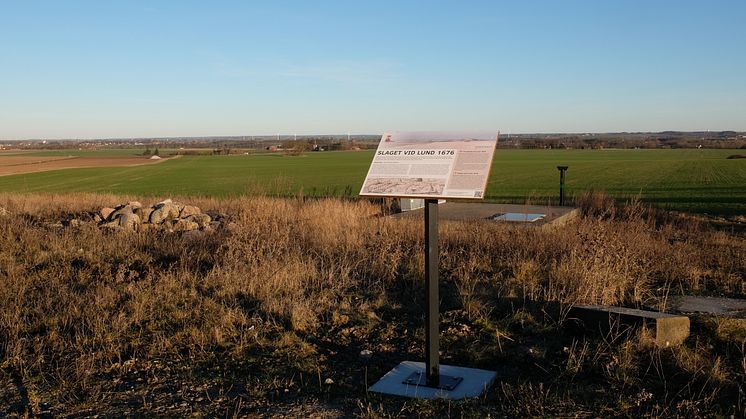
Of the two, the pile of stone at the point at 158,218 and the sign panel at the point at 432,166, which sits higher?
the sign panel at the point at 432,166

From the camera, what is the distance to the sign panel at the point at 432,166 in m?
4.65

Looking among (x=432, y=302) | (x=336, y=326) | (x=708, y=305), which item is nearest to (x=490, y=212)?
(x=708, y=305)

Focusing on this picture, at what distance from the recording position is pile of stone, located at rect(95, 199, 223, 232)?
48.9 ft

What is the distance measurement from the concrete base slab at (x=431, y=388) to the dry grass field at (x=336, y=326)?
11cm

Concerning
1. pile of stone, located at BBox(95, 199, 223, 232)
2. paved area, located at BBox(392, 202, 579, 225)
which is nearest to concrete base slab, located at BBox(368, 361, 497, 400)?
pile of stone, located at BBox(95, 199, 223, 232)

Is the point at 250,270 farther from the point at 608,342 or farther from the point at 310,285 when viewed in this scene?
the point at 608,342

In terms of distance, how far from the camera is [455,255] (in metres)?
10.4

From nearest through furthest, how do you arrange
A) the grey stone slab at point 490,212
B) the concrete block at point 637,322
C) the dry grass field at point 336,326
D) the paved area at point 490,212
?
1. the dry grass field at point 336,326
2. the concrete block at point 637,322
3. the grey stone slab at point 490,212
4. the paved area at point 490,212

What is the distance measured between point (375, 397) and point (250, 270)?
14.4 feet

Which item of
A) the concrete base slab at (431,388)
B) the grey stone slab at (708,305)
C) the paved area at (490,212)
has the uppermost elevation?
the grey stone slab at (708,305)

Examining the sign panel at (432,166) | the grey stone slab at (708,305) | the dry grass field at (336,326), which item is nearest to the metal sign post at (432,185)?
the sign panel at (432,166)

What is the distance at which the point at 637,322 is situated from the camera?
5.83 metres

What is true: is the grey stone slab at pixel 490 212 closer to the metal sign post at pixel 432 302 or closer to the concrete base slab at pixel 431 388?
the concrete base slab at pixel 431 388

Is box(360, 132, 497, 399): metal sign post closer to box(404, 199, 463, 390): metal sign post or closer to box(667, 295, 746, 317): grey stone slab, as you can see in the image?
box(404, 199, 463, 390): metal sign post
